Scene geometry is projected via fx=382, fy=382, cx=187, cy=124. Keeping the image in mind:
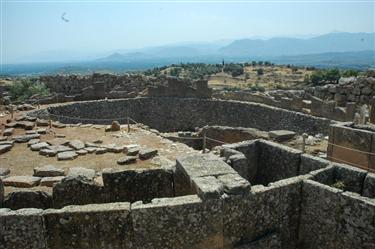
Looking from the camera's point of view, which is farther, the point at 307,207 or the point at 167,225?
the point at 307,207

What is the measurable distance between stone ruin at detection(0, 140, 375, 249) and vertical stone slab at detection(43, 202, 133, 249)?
0.01m

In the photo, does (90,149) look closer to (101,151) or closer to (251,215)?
(101,151)

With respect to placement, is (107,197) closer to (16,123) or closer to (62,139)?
(62,139)

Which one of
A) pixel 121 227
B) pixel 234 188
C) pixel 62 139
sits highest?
pixel 234 188

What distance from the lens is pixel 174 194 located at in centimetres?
752

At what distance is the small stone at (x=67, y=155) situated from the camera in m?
13.2

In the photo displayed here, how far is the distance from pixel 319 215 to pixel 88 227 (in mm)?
3857

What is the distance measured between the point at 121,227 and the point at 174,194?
1.89 meters

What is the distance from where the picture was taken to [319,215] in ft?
21.6

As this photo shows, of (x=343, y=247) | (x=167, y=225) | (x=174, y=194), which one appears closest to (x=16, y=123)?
(x=174, y=194)

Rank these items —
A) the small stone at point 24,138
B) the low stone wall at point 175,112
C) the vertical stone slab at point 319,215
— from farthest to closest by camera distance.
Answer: the low stone wall at point 175,112, the small stone at point 24,138, the vertical stone slab at point 319,215

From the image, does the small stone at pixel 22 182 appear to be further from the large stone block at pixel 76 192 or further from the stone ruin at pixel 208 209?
the large stone block at pixel 76 192

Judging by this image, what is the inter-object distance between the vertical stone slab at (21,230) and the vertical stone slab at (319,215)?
173 inches

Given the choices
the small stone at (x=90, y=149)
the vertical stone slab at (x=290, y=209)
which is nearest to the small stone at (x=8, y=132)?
the small stone at (x=90, y=149)
